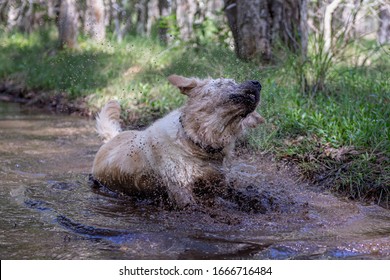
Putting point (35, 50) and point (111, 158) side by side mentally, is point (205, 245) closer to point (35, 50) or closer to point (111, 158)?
point (111, 158)

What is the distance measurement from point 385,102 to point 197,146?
3.50 m

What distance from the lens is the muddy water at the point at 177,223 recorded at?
411 cm

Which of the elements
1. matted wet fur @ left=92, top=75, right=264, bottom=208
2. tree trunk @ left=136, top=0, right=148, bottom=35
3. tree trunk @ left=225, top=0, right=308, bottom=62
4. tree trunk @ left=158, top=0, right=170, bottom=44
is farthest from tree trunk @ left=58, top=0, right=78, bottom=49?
matted wet fur @ left=92, top=75, right=264, bottom=208

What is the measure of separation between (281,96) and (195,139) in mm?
3525

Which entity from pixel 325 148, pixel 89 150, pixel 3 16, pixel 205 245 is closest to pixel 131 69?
pixel 89 150

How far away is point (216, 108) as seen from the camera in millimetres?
5160

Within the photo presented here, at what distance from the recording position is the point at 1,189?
596 cm

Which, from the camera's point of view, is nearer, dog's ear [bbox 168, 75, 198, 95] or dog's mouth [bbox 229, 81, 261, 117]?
dog's mouth [bbox 229, 81, 261, 117]

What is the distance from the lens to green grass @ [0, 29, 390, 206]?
249 inches

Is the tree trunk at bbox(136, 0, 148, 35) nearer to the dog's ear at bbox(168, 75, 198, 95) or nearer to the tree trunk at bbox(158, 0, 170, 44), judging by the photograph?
the tree trunk at bbox(158, 0, 170, 44)

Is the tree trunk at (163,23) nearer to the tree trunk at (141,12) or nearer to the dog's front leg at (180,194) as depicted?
the tree trunk at (141,12)

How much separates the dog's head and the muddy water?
698 mm

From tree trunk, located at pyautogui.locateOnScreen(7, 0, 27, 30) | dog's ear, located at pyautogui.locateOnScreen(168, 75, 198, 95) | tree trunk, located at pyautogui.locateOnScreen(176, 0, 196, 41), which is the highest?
dog's ear, located at pyautogui.locateOnScreen(168, 75, 198, 95)

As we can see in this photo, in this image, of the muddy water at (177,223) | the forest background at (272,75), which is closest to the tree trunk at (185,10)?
the forest background at (272,75)
